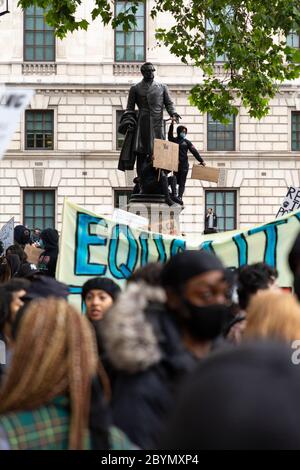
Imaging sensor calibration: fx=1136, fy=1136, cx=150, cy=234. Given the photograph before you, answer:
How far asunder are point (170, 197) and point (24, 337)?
13382 millimetres

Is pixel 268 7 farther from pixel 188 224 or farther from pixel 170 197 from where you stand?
pixel 188 224

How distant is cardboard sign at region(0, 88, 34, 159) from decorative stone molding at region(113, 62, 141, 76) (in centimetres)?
3557

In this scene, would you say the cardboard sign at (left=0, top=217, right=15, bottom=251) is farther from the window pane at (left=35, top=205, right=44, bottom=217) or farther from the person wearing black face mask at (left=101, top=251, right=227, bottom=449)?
the window pane at (left=35, top=205, right=44, bottom=217)

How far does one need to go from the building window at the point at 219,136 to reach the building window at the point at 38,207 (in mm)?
5932

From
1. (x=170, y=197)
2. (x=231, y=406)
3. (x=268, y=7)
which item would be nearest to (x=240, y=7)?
(x=268, y=7)

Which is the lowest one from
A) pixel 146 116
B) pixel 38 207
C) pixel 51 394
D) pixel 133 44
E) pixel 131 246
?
pixel 51 394

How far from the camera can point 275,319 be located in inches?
124

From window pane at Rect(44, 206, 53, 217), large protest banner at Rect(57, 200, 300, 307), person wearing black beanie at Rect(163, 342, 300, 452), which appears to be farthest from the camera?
window pane at Rect(44, 206, 53, 217)

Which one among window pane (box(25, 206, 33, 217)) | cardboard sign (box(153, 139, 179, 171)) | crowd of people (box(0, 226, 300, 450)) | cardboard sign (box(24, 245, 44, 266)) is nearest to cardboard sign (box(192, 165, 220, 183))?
cardboard sign (box(153, 139, 179, 171))

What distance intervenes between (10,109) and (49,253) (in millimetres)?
6083

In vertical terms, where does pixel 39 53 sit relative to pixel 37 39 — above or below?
below

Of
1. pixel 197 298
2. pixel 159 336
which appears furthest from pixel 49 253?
pixel 159 336

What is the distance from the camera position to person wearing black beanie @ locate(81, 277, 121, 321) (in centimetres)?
585

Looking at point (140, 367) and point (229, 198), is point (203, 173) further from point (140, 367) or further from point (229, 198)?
point (229, 198)
